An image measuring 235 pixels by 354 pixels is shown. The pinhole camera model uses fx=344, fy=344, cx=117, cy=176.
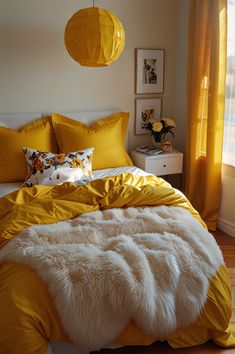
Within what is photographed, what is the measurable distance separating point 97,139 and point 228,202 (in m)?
1.33

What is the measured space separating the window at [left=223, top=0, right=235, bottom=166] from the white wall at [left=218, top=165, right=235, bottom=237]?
3.9 inches

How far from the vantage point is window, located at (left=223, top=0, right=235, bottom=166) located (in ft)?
9.37

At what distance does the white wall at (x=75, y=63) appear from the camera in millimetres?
3049

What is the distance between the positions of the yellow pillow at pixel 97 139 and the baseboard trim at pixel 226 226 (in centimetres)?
102

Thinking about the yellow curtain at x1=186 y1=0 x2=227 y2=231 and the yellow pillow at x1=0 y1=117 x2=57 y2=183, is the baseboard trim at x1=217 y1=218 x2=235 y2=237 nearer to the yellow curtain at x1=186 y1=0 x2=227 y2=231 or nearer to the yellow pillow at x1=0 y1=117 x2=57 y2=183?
the yellow curtain at x1=186 y1=0 x2=227 y2=231

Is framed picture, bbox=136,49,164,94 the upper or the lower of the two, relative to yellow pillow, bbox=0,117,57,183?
upper

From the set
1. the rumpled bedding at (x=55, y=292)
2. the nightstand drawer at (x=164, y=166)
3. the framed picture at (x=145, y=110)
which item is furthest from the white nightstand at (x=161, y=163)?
the rumpled bedding at (x=55, y=292)

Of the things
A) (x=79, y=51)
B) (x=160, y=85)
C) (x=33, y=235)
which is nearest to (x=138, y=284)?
(x=33, y=235)

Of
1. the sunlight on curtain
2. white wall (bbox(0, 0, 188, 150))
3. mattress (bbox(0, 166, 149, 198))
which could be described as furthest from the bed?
white wall (bbox(0, 0, 188, 150))

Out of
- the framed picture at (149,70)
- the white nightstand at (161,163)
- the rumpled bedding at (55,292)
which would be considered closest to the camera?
the rumpled bedding at (55,292)

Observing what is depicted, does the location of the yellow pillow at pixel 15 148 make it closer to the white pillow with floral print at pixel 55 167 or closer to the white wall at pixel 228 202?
the white pillow with floral print at pixel 55 167

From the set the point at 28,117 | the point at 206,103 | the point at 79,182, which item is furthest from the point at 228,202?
the point at 28,117

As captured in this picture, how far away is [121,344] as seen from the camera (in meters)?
1.63

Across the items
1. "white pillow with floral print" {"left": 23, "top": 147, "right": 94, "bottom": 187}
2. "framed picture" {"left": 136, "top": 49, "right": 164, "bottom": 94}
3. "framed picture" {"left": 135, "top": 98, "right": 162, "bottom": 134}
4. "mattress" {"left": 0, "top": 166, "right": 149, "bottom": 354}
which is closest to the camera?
"mattress" {"left": 0, "top": 166, "right": 149, "bottom": 354}
